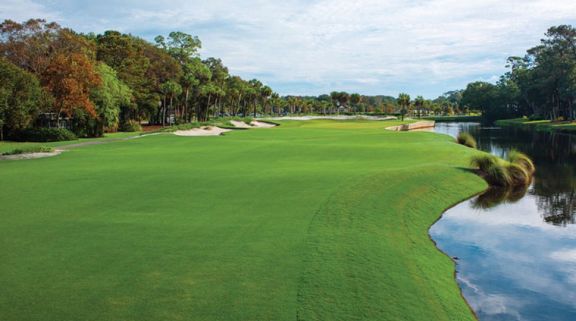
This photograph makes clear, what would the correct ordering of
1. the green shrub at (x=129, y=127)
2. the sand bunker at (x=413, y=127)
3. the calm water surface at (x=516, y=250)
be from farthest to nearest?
the sand bunker at (x=413, y=127), the green shrub at (x=129, y=127), the calm water surface at (x=516, y=250)

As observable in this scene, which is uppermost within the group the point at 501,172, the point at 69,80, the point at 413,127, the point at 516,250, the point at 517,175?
the point at 69,80

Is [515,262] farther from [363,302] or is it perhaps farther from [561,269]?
[363,302]

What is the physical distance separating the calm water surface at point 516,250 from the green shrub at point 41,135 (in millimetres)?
40523

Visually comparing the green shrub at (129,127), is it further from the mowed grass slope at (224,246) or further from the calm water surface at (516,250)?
the calm water surface at (516,250)

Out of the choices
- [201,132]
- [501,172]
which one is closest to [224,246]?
[501,172]

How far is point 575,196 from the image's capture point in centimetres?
2200

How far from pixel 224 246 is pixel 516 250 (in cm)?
860

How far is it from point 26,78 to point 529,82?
355 ft

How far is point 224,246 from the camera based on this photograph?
10547 millimetres

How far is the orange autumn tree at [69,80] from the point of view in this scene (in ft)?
161

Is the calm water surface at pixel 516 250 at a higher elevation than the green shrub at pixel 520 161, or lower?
lower

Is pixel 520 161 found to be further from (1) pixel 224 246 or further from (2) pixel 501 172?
(1) pixel 224 246

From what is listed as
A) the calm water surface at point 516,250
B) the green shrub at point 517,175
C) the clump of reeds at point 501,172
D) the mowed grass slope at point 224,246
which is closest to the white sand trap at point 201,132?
the mowed grass slope at point 224,246

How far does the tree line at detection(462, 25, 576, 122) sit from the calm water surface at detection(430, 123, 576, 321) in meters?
80.9
